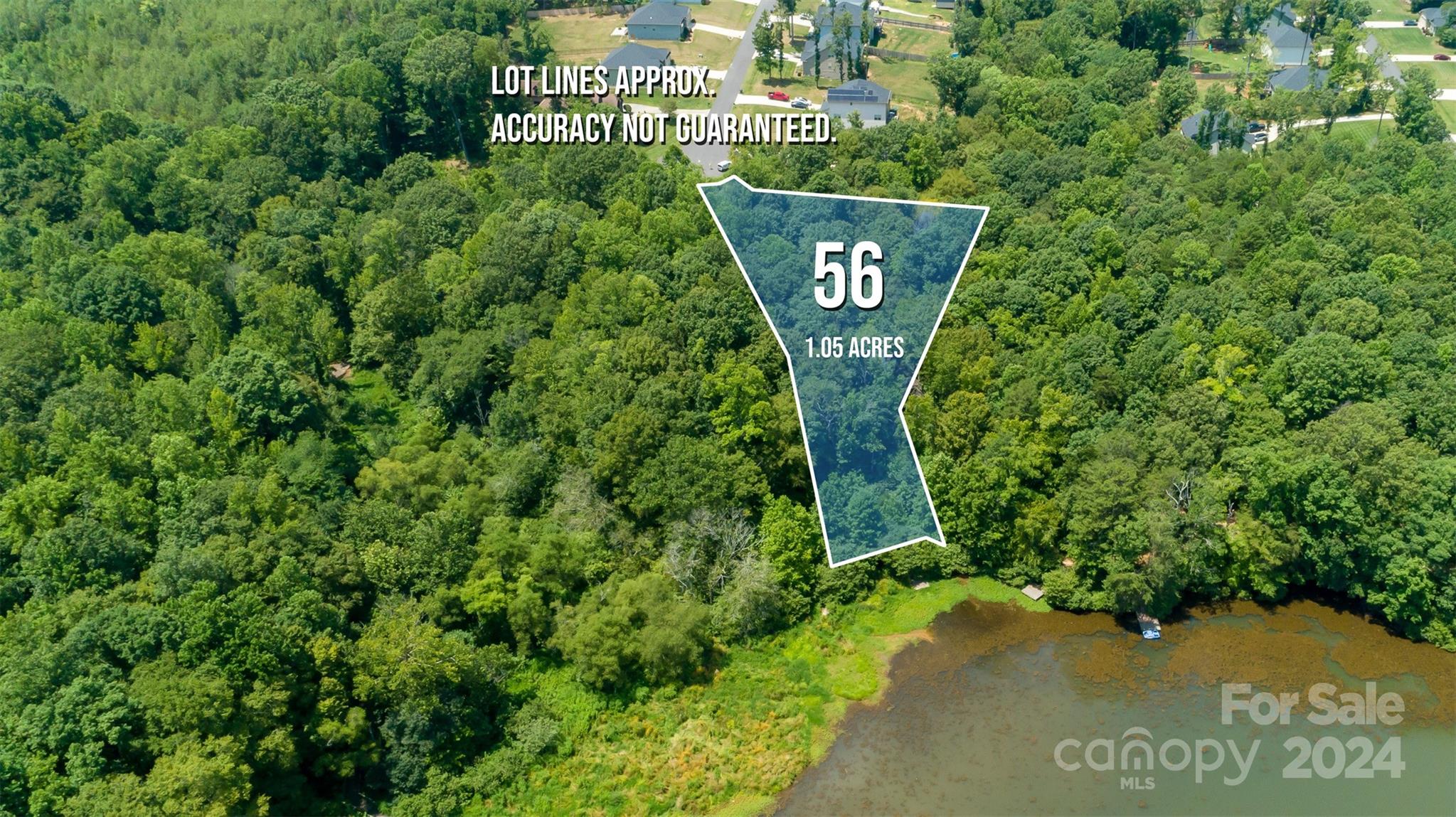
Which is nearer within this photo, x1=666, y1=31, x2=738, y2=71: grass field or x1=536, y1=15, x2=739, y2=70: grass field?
x1=666, y1=31, x2=738, y2=71: grass field

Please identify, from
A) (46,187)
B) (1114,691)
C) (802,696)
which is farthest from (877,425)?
(46,187)

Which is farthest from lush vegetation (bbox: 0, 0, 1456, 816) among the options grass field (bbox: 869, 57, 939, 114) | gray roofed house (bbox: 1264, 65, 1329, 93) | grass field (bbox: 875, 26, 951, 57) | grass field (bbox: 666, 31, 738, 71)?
grass field (bbox: 875, 26, 951, 57)

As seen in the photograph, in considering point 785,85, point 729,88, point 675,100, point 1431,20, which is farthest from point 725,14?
point 1431,20

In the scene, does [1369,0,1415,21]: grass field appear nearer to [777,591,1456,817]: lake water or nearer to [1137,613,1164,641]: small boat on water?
[777,591,1456,817]: lake water

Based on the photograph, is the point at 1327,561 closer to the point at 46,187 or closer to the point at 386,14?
the point at 46,187

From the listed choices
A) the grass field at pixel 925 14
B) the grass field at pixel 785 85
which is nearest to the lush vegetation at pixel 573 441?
the grass field at pixel 785 85

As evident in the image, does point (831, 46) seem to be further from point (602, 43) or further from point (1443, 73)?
point (1443, 73)
